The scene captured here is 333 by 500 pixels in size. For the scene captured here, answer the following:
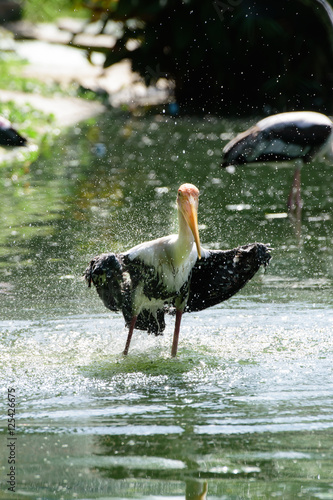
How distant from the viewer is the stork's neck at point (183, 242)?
4594 millimetres

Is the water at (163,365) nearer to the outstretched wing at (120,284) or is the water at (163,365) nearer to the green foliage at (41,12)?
the outstretched wing at (120,284)

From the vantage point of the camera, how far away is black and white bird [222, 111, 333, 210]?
820 cm

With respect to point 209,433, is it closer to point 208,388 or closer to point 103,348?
point 208,388

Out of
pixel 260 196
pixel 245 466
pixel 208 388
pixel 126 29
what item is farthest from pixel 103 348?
pixel 126 29

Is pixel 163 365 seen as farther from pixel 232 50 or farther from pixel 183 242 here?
pixel 232 50

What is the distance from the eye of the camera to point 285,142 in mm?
8391

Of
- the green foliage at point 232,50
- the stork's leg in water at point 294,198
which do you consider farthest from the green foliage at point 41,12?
the stork's leg in water at point 294,198

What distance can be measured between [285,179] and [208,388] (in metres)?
5.94

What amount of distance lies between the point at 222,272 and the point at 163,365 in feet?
1.97

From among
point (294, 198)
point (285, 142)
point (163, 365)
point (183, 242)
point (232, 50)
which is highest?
point (232, 50)

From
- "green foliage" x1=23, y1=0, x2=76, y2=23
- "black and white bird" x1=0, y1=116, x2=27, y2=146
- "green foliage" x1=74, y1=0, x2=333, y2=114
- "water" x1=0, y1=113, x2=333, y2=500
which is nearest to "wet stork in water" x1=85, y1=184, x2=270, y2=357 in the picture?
"water" x1=0, y1=113, x2=333, y2=500

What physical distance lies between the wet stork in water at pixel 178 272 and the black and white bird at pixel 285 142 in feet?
11.5

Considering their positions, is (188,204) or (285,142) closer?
(188,204)

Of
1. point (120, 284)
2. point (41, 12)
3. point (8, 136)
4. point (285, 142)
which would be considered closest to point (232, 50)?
point (8, 136)
